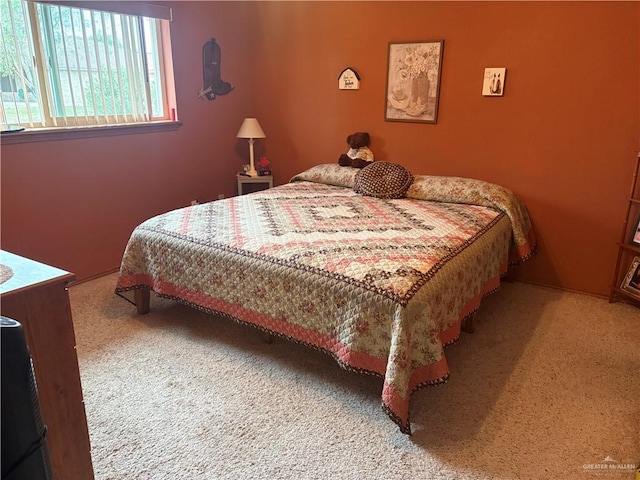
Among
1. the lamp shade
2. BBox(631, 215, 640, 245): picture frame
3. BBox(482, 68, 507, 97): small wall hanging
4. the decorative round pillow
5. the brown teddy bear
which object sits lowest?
BBox(631, 215, 640, 245): picture frame

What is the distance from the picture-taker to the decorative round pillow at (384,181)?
3162 mm

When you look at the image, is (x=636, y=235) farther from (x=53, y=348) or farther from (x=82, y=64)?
(x=82, y=64)

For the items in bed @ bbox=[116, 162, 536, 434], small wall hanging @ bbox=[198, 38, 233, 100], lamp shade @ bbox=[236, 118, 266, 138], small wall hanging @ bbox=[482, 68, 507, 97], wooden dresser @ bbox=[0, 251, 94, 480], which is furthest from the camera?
lamp shade @ bbox=[236, 118, 266, 138]

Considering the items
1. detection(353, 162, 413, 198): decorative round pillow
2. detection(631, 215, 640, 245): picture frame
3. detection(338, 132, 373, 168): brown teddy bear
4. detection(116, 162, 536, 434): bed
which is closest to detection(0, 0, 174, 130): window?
detection(116, 162, 536, 434): bed

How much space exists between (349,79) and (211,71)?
113 centimetres

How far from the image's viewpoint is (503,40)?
296 cm

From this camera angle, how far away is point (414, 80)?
3320mm

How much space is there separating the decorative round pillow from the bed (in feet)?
0.16

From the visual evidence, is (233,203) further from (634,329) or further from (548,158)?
(634,329)

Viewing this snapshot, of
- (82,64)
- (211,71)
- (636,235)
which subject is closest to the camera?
(636,235)

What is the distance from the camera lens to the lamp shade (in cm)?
384

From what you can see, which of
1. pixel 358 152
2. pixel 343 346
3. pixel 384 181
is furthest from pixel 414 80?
pixel 343 346

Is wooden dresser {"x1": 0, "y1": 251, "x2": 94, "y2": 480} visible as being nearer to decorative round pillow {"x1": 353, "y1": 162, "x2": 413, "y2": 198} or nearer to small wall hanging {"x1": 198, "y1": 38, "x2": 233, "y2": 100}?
decorative round pillow {"x1": 353, "y1": 162, "x2": 413, "y2": 198}

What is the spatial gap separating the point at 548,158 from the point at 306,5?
2.15m
